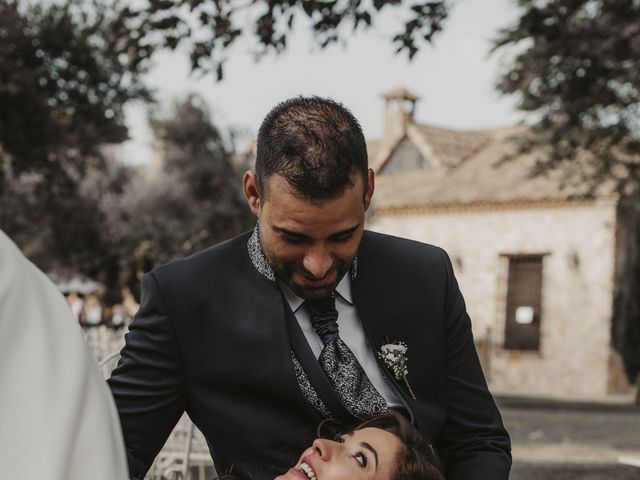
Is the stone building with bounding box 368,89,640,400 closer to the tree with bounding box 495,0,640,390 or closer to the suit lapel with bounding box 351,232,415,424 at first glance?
the tree with bounding box 495,0,640,390

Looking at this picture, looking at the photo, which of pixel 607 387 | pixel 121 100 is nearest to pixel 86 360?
pixel 121 100

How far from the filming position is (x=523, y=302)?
30.0 m

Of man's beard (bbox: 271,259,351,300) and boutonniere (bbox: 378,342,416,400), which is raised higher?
man's beard (bbox: 271,259,351,300)

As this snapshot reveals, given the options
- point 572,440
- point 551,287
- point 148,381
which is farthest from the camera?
point 551,287

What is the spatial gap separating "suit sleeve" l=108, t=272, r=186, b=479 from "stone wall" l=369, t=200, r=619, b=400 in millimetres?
25524

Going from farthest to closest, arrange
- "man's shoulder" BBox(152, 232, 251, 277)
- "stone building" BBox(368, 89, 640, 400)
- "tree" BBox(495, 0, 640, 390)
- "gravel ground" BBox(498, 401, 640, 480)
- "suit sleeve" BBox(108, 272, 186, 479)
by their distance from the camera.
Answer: "stone building" BBox(368, 89, 640, 400), "tree" BBox(495, 0, 640, 390), "gravel ground" BBox(498, 401, 640, 480), "man's shoulder" BBox(152, 232, 251, 277), "suit sleeve" BBox(108, 272, 186, 479)

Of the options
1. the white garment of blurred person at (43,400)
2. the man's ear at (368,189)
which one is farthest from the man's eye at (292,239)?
the white garment of blurred person at (43,400)

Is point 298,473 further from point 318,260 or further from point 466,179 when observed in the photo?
point 466,179

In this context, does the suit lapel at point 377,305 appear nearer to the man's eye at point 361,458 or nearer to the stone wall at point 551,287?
the man's eye at point 361,458

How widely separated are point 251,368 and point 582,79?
1088 cm

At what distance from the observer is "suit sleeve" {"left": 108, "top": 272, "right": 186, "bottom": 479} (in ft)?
9.16

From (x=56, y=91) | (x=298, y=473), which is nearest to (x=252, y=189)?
(x=298, y=473)

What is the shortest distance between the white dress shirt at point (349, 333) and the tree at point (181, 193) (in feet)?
70.0

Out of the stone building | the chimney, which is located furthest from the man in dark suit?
the chimney
